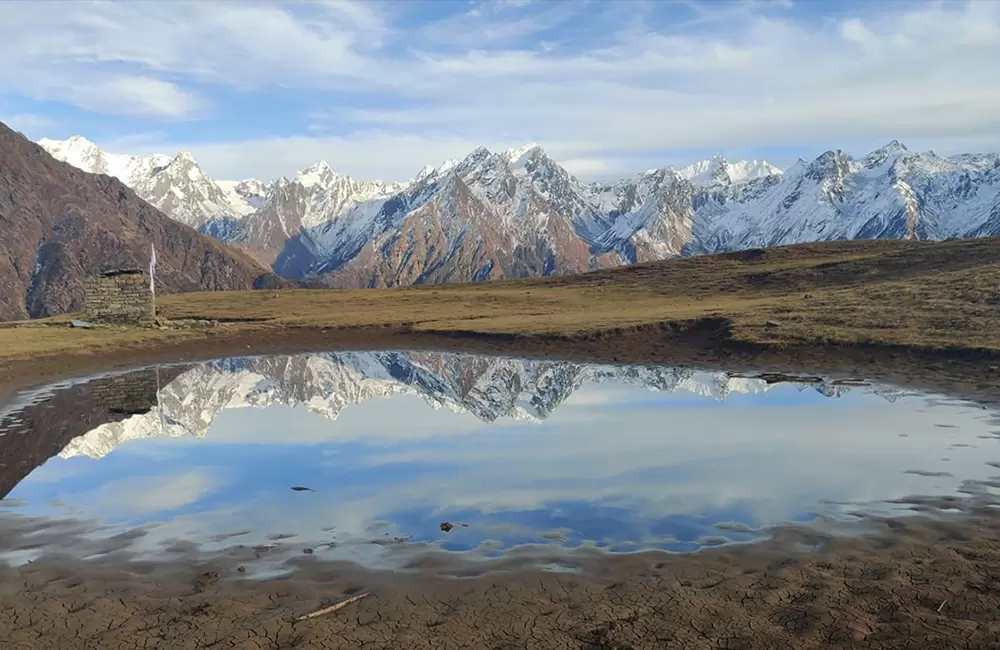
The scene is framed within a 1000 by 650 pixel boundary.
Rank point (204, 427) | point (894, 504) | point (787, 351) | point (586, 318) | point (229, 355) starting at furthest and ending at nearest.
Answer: point (586, 318) → point (229, 355) → point (787, 351) → point (204, 427) → point (894, 504)

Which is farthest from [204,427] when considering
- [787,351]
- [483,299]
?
[483,299]

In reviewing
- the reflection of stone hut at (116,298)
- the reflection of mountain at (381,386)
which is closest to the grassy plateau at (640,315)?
the reflection of stone hut at (116,298)

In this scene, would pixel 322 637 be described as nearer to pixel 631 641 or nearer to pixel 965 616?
pixel 631 641

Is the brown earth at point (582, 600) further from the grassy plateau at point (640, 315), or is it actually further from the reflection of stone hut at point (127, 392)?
the grassy plateau at point (640, 315)

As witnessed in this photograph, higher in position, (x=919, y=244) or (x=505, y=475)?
(x=919, y=244)

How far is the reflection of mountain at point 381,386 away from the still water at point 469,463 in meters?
0.28

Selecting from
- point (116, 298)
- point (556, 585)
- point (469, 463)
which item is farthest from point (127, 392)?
point (556, 585)

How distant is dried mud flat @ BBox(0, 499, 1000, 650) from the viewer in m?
14.4

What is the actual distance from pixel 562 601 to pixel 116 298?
7228cm

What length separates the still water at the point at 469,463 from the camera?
21.0 meters

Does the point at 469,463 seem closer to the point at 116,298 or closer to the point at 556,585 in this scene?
the point at 556,585

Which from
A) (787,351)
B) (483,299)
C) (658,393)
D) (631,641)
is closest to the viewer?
(631,641)

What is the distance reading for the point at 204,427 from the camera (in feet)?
124

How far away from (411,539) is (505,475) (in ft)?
23.9
